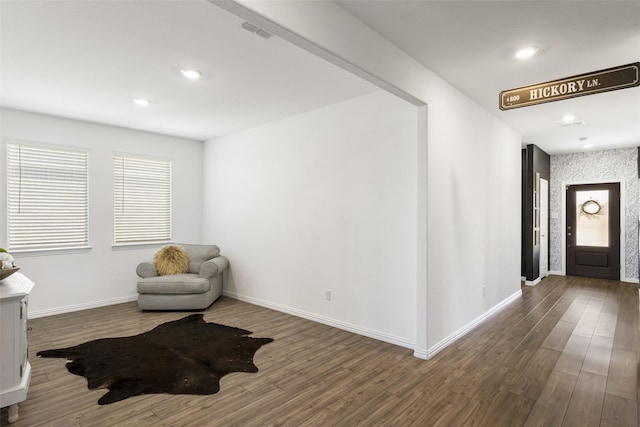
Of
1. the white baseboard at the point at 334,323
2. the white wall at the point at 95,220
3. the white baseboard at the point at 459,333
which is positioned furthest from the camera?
the white wall at the point at 95,220

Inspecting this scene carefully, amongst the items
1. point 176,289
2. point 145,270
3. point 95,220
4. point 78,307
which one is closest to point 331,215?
point 176,289

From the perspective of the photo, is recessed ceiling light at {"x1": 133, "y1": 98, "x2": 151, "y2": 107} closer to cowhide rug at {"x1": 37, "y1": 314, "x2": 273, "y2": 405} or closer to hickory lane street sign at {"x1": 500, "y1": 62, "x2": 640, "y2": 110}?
cowhide rug at {"x1": 37, "y1": 314, "x2": 273, "y2": 405}

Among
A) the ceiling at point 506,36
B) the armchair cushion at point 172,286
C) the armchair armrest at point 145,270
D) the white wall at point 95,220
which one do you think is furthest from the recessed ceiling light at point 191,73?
the armchair armrest at point 145,270

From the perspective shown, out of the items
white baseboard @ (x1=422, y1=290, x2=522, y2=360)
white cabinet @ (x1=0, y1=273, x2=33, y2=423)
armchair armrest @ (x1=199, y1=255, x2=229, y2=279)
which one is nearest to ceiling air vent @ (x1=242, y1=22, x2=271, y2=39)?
white cabinet @ (x1=0, y1=273, x2=33, y2=423)

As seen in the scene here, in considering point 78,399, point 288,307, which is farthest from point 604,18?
point 78,399

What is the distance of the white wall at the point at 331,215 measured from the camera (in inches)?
145

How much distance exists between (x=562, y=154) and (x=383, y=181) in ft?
20.3

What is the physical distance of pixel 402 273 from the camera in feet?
12.0

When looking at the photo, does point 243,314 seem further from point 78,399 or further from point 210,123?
point 210,123

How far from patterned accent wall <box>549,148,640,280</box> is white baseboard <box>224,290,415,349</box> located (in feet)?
19.9

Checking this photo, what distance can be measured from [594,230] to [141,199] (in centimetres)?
897

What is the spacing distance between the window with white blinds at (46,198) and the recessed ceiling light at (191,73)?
275cm

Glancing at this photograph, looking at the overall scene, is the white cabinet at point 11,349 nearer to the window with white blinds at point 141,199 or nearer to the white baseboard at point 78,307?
the white baseboard at point 78,307

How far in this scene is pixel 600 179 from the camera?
7.20 meters
